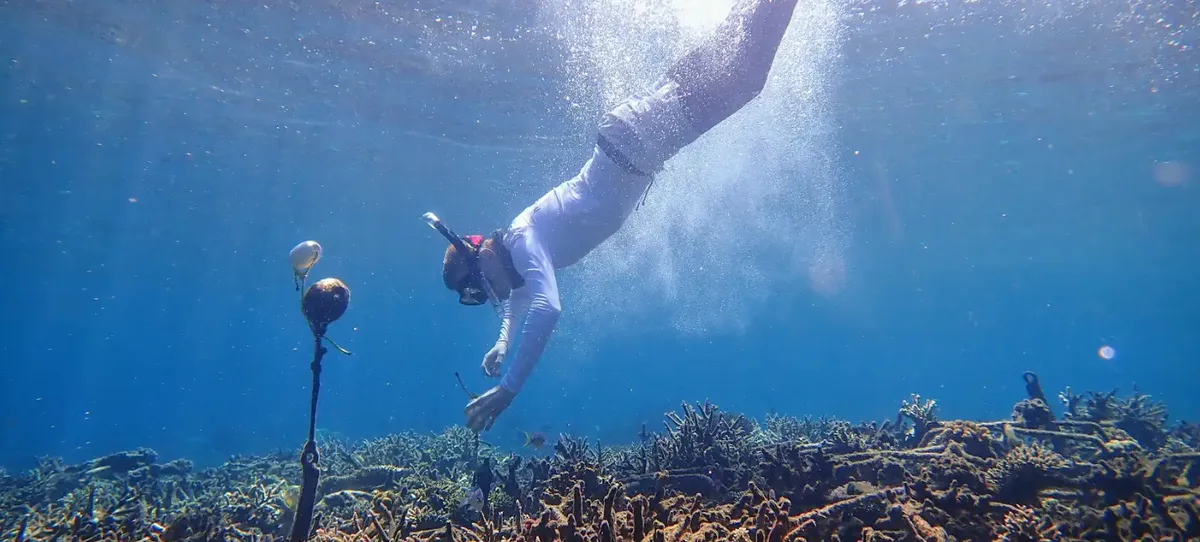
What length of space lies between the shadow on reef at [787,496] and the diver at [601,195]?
1286mm

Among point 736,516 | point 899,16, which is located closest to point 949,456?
point 736,516

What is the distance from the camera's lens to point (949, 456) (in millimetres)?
3730

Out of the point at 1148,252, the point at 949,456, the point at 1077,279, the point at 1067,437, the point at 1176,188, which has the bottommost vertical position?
the point at 949,456

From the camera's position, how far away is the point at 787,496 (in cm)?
335

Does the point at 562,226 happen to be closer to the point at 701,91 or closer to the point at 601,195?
the point at 601,195

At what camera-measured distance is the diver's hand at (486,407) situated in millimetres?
4828

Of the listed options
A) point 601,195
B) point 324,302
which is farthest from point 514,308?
point 324,302

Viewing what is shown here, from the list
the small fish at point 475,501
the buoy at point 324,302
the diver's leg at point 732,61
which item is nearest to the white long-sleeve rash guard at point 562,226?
the diver's leg at point 732,61

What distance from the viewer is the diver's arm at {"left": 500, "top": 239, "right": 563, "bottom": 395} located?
516 cm

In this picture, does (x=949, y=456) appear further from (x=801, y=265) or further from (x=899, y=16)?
(x=801, y=265)

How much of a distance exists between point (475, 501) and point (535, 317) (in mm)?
1898

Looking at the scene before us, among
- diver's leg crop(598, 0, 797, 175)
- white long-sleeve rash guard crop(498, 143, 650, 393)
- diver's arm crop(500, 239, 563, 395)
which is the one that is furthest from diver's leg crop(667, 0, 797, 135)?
diver's arm crop(500, 239, 563, 395)

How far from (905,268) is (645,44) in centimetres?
5552

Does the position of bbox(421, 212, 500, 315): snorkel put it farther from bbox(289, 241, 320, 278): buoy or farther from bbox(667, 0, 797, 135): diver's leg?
bbox(667, 0, 797, 135): diver's leg
